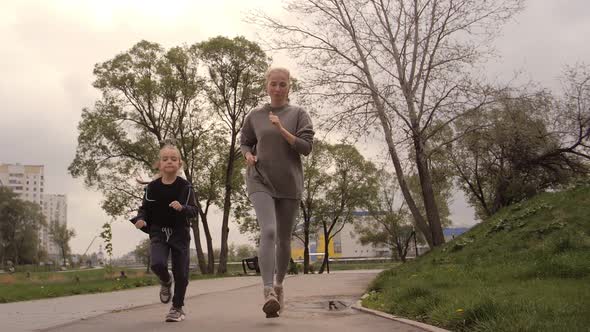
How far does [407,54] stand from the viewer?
17.9 meters

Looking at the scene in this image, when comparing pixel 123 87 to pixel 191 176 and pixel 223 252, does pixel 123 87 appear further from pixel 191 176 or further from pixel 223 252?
pixel 223 252

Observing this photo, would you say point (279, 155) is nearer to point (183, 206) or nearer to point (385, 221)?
point (183, 206)

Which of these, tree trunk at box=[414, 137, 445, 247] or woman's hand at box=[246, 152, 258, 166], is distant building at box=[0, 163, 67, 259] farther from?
woman's hand at box=[246, 152, 258, 166]

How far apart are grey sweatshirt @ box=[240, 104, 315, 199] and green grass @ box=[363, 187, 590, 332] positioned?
1763mm

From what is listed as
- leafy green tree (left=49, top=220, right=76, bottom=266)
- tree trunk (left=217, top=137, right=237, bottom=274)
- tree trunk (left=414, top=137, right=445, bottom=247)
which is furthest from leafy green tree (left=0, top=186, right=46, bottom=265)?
tree trunk (left=414, top=137, right=445, bottom=247)

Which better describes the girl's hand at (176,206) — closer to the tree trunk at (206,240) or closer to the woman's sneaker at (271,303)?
the woman's sneaker at (271,303)

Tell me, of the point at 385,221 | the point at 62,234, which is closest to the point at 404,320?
the point at 385,221

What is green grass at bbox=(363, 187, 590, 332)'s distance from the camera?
420 cm

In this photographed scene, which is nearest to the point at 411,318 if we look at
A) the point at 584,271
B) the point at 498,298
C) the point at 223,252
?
the point at 498,298

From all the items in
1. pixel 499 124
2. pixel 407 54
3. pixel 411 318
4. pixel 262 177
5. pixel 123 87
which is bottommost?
pixel 411 318

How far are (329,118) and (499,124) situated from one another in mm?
5192

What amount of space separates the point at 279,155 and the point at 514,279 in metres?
3.80

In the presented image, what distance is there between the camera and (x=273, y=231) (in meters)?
4.96

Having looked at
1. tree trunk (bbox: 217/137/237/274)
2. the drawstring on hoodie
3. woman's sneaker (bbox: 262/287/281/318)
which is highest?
tree trunk (bbox: 217/137/237/274)
